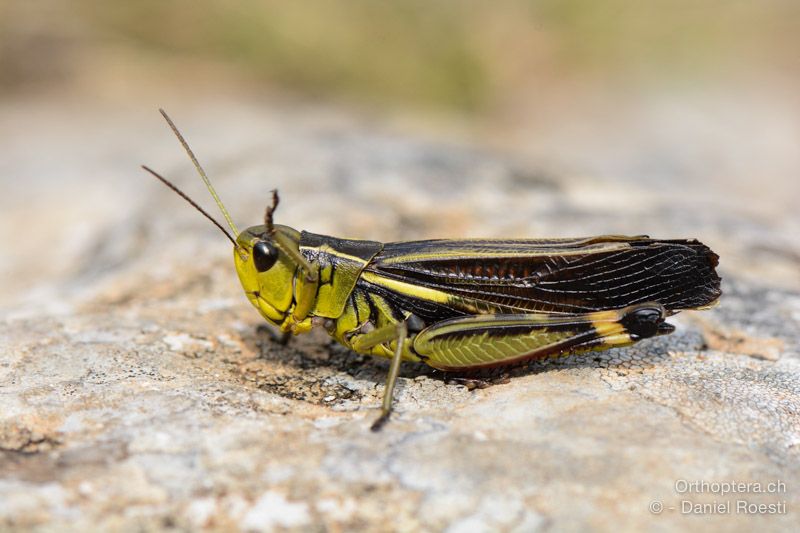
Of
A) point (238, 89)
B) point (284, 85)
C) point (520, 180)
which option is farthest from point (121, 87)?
point (520, 180)

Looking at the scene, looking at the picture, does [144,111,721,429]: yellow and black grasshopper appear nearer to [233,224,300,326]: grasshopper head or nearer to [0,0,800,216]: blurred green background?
[233,224,300,326]: grasshopper head

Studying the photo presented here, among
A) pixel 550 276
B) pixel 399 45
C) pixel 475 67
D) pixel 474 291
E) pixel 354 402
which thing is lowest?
pixel 354 402

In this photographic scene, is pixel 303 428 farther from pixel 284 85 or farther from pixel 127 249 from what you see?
pixel 284 85

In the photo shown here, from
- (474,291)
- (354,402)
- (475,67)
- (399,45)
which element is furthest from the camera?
(475,67)

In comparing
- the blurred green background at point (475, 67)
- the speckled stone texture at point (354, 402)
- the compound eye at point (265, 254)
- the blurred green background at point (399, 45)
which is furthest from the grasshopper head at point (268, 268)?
the blurred green background at point (399, 45)

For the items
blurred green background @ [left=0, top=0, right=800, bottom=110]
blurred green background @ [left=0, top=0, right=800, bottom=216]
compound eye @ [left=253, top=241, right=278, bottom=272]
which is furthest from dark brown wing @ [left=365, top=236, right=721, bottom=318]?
blurred green background @ [left=0, top=0, right=800, bottom=110]

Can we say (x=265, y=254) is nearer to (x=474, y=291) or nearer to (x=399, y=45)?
(x=474, y=291)

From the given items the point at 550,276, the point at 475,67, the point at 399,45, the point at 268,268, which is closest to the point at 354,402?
the point at 268,268

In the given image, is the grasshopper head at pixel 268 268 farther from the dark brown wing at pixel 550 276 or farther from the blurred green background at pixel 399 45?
the blurred green background at pixel 399 45
